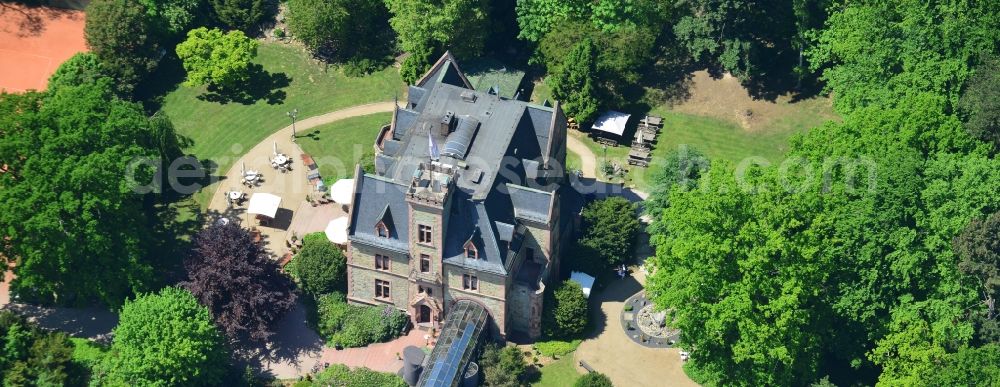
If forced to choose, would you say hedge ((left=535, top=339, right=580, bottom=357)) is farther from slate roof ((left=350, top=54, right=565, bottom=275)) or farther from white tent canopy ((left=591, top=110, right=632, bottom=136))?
white tent canopy ((left=591, top=110, right=632, bottom=136))

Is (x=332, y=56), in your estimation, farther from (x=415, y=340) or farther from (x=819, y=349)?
(x=819, y=349)

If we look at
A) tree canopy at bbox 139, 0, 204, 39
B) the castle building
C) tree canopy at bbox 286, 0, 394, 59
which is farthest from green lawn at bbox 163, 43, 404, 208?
the castle building

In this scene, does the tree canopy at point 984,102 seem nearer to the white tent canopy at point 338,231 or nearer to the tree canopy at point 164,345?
the white tent canopy at point 338,231

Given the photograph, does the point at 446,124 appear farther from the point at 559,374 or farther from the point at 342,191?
the point at 559,374

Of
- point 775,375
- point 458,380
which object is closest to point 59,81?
point 458,380

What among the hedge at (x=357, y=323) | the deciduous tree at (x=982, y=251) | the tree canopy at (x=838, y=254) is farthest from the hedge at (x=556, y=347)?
the deciduous tree at (x=982, y=251)

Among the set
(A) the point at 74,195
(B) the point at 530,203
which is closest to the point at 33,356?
(A) the point at 74,195
